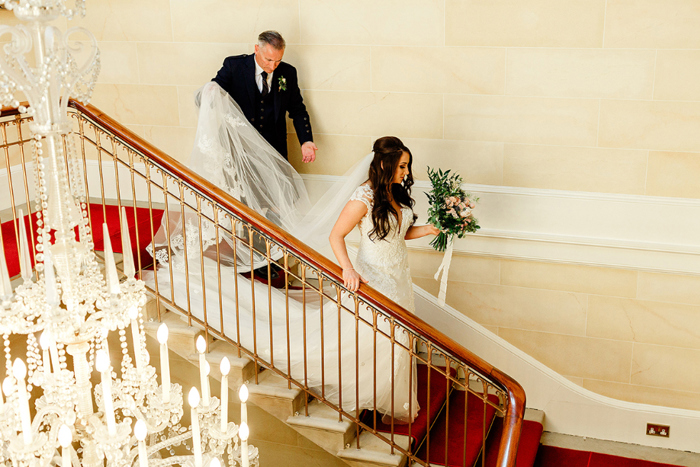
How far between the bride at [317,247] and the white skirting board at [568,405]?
1021 mm

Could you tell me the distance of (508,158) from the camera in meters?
5.00

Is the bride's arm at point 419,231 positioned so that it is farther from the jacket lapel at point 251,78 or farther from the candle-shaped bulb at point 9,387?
the candle-shaped bulb at point 9,387

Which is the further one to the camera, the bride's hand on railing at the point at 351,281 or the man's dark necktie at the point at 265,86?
the man's dark necktie at the point at 265,86

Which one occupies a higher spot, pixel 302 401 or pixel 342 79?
pixel 342 79

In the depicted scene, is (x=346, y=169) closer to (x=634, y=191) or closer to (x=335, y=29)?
(x=335, y=29)

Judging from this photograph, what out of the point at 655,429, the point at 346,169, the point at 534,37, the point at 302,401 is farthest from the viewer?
the point at 346,169

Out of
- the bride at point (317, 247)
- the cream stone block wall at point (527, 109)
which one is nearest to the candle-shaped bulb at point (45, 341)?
the bride at point (317, 247)

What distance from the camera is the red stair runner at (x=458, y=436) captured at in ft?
14.5

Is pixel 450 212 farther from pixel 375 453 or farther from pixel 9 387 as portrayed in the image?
pixel 9 387

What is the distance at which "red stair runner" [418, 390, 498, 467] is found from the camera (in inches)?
174

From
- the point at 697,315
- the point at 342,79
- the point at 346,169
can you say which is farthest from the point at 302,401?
the point at 697,315

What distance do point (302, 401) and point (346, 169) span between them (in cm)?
195

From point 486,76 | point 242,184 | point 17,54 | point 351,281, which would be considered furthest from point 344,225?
point 17,54

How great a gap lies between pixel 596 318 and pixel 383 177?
2.08 m
